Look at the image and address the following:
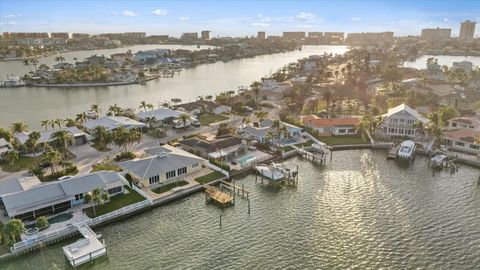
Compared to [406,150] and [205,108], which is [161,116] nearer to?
[205,108]

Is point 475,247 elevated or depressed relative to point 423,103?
depressed

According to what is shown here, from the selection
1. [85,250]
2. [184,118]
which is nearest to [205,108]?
[184,118]

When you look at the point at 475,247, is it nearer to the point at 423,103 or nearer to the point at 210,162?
A: the point at 210,162

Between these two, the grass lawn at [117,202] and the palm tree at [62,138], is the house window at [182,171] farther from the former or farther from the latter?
the palm tree at [62,138]

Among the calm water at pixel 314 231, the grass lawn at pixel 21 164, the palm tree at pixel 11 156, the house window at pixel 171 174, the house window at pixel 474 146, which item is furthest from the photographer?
the house window at pixel 474 146

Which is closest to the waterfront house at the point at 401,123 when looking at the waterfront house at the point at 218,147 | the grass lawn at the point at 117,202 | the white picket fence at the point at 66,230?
the waterfront house at the point at 218,147

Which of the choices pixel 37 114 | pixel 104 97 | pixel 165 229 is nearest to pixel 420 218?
pixel 165 229

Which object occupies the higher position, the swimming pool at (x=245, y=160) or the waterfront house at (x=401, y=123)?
the waterfront house at (x=401, y=123)
